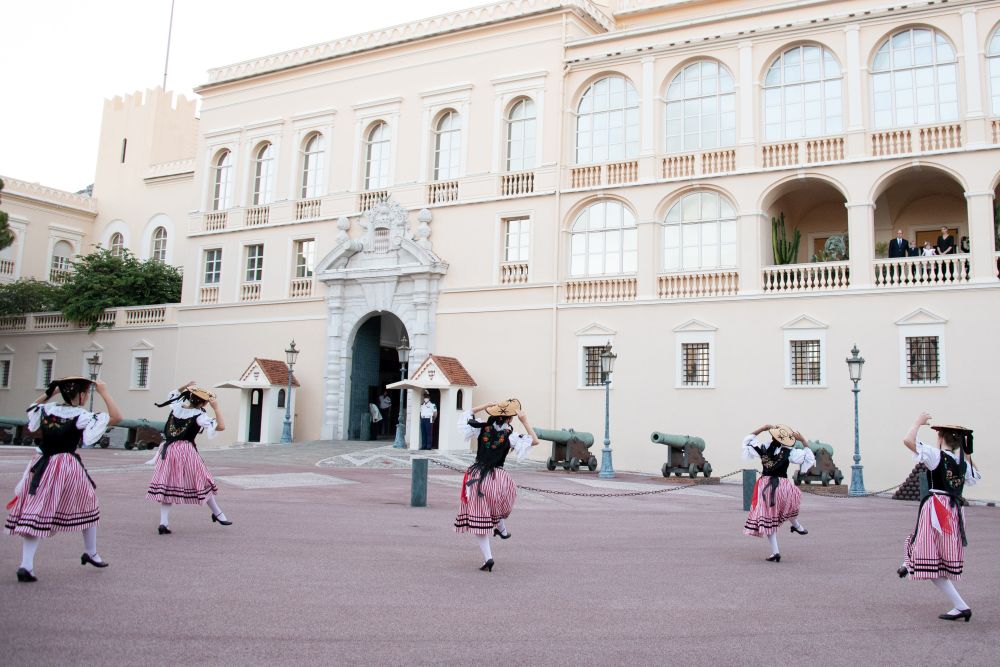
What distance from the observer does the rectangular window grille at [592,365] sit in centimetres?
2745

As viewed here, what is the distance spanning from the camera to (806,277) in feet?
83.0

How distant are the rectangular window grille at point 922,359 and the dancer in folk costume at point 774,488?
13.8 metres

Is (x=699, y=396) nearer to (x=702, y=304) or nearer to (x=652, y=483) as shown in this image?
(x=702, y=304)

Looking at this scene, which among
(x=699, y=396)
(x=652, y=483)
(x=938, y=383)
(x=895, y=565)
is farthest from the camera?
(x=699, y=396)

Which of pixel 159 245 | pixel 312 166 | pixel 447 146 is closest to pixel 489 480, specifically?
pixel 447 146

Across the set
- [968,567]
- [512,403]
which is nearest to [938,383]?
[968,567]

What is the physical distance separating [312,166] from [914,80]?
20.5m

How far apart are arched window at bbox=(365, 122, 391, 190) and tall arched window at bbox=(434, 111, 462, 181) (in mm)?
1937

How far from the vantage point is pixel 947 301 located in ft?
76.0

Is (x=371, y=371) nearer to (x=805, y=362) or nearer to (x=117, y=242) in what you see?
(x=805, y=362)

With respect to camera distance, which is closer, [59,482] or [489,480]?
[59,482]

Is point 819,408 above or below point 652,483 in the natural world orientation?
above

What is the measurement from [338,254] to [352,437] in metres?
6.35

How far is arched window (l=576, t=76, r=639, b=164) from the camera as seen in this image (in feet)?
92.7
